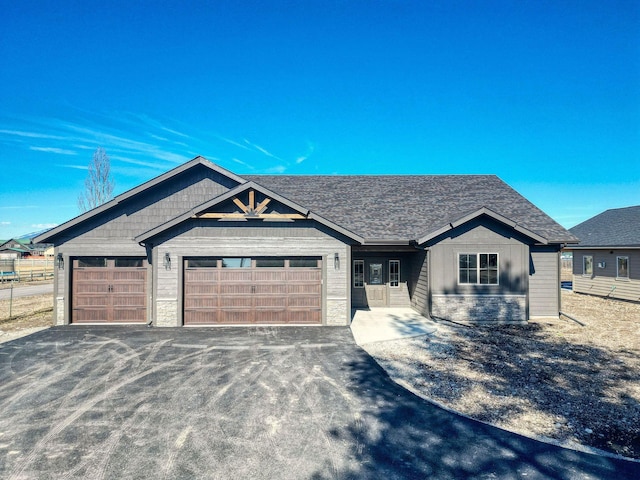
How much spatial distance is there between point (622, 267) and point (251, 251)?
19074mm

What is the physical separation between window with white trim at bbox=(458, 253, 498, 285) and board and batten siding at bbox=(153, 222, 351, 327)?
171 inches

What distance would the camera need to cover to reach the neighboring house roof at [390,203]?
11.9 m

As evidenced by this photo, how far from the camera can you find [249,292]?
11.8 metres

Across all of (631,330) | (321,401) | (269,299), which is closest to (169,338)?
(269,299)

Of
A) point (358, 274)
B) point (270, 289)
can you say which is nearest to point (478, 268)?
point (358, 274)

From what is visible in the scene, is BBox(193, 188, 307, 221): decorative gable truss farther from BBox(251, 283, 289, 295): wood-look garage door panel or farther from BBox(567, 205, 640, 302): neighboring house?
BBox(567, 205, 640, 302): neighboring house

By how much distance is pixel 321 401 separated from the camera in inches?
239

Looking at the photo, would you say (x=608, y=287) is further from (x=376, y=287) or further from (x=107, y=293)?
(x=107, y=293)

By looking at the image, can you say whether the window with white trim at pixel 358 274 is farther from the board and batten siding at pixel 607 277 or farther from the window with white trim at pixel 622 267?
the window with white trim at pixel 622 267

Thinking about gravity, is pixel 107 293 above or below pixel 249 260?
below

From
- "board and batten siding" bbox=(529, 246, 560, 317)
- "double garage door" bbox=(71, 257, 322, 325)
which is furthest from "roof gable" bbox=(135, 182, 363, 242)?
"board and batten siding" bbox=(529, 246, 560, 317)

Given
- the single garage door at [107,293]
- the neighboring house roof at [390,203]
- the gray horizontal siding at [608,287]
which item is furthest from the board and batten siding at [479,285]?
the single garage door at [107,293]

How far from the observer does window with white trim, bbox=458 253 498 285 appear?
12570 mm

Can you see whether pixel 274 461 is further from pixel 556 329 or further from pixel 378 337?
pixel 556 329
